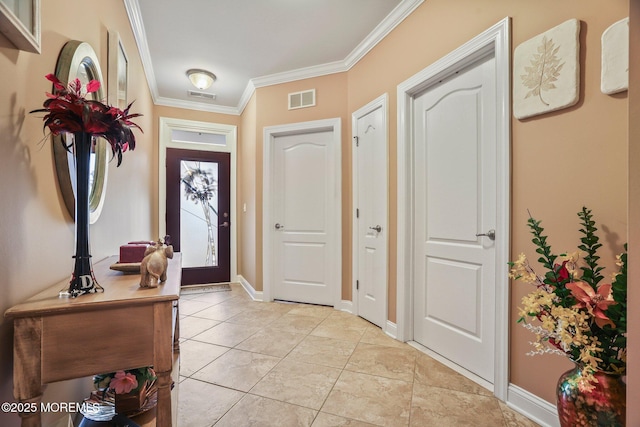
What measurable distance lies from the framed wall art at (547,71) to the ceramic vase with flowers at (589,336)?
2.01 ft

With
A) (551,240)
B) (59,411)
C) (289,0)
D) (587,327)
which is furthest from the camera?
(289,0)

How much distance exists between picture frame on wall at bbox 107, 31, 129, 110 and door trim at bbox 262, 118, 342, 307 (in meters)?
1.66

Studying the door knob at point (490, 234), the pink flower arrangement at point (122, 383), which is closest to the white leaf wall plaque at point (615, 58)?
the door knob at point (490, 234)

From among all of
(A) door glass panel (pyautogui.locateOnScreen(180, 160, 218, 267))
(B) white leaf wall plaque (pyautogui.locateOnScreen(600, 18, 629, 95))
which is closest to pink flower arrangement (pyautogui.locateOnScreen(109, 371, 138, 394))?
(B) white leaf wall plaque (pyautogui.locateOnScreen(600, 18, 629, 95))

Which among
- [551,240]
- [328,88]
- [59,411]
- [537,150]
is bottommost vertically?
[59,411]

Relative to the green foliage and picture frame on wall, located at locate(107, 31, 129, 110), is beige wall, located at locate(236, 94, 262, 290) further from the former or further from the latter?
the green foliage

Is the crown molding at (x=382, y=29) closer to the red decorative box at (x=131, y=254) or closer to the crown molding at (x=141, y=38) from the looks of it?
the crown molding at (x=141, y=38)

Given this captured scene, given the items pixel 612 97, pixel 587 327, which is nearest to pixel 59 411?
pixel 587 327

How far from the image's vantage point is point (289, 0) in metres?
2.32

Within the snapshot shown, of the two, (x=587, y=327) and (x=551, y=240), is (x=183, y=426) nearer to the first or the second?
(x=587, y=327)

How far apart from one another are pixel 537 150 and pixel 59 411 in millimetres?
2430

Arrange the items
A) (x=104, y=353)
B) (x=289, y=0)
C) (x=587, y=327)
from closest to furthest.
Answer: (x=104, y=353), (x=587, y=327), (x=289, y=0)

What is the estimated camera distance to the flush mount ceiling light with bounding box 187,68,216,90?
11.3ft

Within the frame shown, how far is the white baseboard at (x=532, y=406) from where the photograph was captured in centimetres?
141
